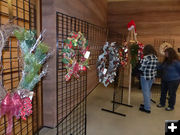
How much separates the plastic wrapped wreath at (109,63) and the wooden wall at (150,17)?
3535mm

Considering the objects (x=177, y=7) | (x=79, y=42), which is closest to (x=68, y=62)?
(x=79, y=42)

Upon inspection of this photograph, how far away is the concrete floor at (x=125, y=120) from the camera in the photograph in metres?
2.57

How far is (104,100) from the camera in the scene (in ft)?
13.5

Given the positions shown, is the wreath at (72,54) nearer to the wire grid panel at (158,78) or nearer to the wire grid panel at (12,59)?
the wire grid panel at (12,59)

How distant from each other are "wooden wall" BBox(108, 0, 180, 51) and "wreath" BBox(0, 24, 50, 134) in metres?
5.32

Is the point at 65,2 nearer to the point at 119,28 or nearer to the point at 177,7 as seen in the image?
the point at 119,28

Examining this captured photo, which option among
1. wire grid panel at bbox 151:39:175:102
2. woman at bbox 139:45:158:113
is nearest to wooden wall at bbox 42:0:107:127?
woman at bbox 139:45:158:113

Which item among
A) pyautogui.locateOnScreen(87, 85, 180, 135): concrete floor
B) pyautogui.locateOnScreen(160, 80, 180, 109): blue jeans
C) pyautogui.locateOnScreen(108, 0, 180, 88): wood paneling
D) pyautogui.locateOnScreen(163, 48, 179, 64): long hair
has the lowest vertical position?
pyautogui.locateOnScreen(87, 85, 180, 135): concrete floor

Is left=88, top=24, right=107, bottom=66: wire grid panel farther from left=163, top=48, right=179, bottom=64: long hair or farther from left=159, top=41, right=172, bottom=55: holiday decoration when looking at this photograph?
left=159, top=41, right=172, bottom=55: holiday decoration

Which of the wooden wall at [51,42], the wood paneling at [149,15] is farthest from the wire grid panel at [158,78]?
the wooden wall at [51,42]

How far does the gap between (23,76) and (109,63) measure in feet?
6.06

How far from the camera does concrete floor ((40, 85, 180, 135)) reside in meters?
2.57

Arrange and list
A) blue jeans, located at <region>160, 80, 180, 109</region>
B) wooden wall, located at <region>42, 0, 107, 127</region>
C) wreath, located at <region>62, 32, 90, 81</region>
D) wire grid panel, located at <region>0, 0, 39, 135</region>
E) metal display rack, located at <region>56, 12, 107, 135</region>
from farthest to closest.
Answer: blue jeans, located at <region>160, 80, 180, 109</region>
wooden wall, located at <region>42, 0, 107, 127</region>
metal display rack, located at <region>56, 12, 107, 135</region>
wreath, located at <region>62, 32, 90, 81</region>
wire grid panel, located at <region>0, 0, 39, 135</region>

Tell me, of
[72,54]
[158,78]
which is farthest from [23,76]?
[158,78]
